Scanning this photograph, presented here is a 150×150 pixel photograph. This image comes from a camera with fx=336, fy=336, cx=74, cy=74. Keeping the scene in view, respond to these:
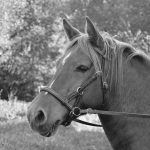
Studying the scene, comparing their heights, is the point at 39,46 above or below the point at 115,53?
below

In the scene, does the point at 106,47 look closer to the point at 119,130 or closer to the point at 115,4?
the point at 119,130

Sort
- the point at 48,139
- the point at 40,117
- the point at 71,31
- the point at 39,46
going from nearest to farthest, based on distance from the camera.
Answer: the point at 40,117 → the point at 71,31 → the point at 48,139 → the point at 39,46

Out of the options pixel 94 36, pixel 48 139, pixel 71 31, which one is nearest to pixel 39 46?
pixel 48 139

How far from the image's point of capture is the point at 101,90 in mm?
2725

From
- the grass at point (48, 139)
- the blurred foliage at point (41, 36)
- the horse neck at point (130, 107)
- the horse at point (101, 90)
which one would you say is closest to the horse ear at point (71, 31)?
the horse at point (101, 90)

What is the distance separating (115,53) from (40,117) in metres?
0.82

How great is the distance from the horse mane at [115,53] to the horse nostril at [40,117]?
610mm

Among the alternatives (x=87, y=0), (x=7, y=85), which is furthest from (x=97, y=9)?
(x=7, y=85)

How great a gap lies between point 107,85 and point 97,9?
23.2 metres

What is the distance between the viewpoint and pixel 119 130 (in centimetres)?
275

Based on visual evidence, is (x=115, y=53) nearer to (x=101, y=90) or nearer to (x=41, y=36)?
(x=101, y=90)

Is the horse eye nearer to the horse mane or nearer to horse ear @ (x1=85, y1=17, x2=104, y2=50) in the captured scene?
the horse mane

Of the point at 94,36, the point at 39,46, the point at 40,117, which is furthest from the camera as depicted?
the point at 39,46

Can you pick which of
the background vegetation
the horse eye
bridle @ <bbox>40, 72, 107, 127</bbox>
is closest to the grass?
the background vegetation
